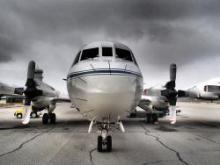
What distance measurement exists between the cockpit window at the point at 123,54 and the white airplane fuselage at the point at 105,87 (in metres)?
0.34

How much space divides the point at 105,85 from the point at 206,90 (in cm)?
1185

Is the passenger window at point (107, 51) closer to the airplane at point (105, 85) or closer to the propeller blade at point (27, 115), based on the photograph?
the airplane at point (105, 85)

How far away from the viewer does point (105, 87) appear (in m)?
6.50

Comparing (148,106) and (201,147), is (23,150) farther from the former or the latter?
(148,106)

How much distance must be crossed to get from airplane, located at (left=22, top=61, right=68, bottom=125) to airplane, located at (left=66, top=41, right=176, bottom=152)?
5068 millimetres

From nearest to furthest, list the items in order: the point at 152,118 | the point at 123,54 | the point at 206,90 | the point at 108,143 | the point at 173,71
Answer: the point at 108,143 < the point at 123,54 < the point at 173,71 < the point at 206,90 < the point at 152,118

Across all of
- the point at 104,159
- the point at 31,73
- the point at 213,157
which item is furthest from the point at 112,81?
the point at 31,73

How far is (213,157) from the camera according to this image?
7.22 metres

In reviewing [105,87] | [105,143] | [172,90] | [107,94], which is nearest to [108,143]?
[105,143]

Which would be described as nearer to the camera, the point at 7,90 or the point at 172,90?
the point at 172,90

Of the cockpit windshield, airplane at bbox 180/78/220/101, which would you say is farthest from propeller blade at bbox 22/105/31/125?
the cockpit windshield

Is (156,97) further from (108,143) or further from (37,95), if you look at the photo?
(108,143)

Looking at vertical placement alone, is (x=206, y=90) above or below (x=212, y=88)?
below

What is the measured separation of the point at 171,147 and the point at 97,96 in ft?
13.1
